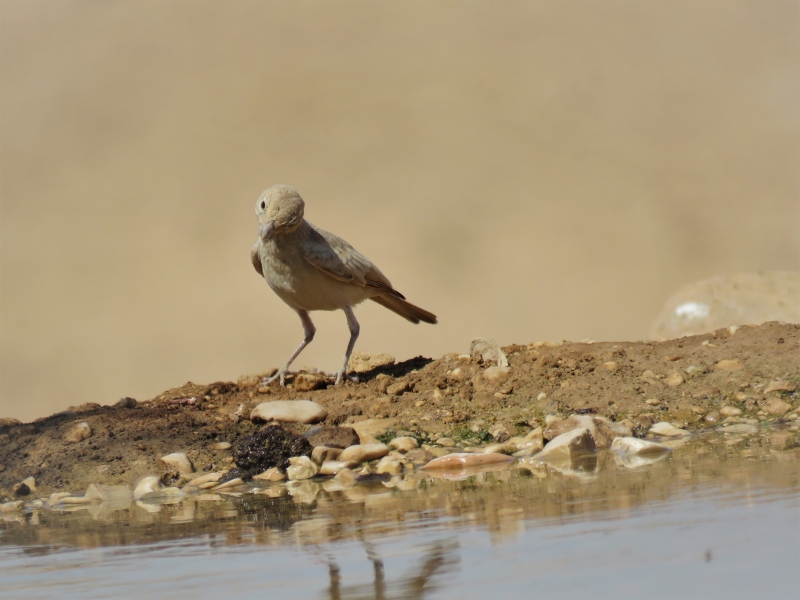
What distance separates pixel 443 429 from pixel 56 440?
9.06 ft

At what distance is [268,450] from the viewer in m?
6.30

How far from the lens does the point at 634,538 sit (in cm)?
341

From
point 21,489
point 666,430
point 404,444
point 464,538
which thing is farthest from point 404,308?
point 464,538

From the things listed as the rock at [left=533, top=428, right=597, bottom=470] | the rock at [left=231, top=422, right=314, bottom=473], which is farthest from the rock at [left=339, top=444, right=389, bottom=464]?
the rock at [left=533, top=428, right=597, bottom=470]

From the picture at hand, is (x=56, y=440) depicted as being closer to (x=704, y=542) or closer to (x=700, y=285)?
(x=704, y=542)

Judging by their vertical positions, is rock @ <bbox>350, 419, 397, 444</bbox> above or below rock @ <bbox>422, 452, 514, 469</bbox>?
above

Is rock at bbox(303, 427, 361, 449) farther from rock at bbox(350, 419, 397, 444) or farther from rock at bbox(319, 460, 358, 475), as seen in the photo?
rock at bbox(319, 460, 358, 475)

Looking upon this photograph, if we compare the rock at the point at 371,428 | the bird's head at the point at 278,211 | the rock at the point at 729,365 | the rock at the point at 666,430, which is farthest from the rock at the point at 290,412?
the rock at the point at 729,365

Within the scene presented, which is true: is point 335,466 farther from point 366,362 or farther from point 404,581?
point 366,362

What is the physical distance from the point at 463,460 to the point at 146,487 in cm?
199

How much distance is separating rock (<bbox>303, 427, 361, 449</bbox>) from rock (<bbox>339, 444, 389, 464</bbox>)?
0.19 meters

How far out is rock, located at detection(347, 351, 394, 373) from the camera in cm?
929

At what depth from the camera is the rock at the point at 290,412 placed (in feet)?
23.2

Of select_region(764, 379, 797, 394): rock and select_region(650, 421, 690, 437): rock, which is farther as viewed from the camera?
select_region(764, 379, 797, 394): rock
